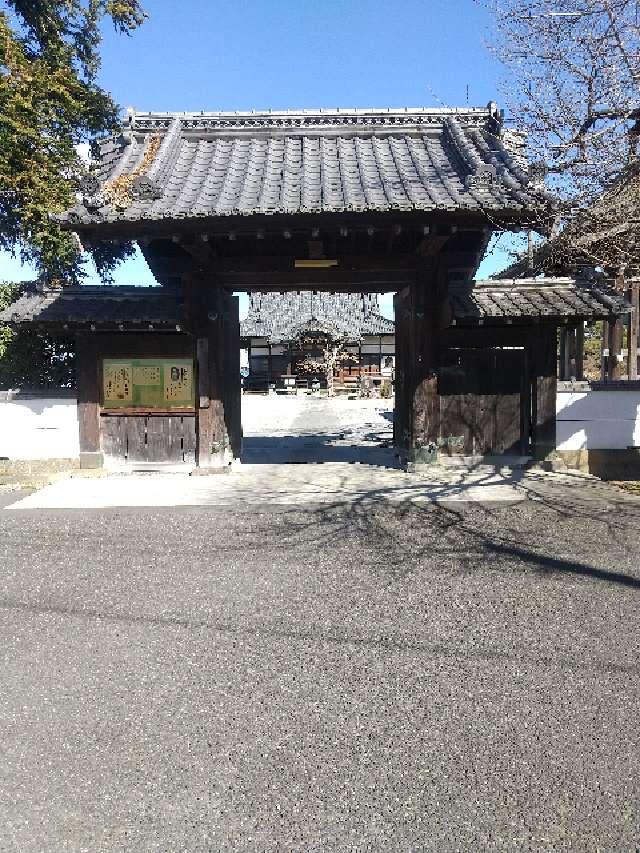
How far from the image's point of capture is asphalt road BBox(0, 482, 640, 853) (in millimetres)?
1969

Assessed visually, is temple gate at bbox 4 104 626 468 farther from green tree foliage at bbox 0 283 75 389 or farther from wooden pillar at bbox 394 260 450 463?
green tree foliage at bbox 0 283 75 389

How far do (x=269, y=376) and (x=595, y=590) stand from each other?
29.9 meters

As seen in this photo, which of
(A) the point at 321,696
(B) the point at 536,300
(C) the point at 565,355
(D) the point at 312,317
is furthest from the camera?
(D) the point at 312,317

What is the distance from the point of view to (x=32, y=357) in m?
9.05

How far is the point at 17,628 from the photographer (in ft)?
11.6

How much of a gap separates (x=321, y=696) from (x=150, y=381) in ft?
22.0

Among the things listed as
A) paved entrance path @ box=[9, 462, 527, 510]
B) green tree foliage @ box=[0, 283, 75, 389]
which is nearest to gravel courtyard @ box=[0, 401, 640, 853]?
paved entrance path @ box=[9, 462, 527, 510]

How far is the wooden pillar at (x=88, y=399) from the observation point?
8.40m

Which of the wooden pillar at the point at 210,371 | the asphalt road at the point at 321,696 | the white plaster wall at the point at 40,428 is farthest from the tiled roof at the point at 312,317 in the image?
the asphalt road at the point at 321,696

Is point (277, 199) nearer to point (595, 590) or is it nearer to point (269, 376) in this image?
point (595, 590)

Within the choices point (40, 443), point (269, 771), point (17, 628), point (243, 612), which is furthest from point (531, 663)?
point (40, 443)

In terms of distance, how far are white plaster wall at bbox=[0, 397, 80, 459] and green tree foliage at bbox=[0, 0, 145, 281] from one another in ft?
9.84

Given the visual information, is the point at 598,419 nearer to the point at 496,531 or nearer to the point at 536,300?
the point at 536,300

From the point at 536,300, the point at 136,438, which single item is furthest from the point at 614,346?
the point at 136,438
